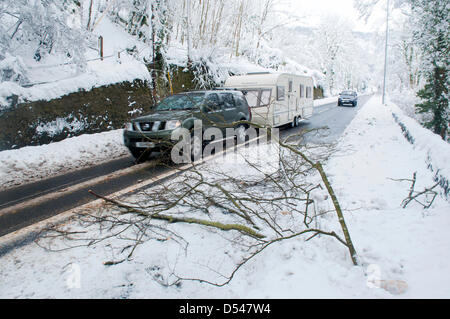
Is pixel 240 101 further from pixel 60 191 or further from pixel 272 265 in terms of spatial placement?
pixel 272 265

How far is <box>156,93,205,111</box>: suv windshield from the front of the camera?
26.7 ft

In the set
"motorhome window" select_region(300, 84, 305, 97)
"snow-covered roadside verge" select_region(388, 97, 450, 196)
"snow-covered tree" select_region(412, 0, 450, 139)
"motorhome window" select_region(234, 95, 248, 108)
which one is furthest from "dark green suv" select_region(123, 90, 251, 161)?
"snow-covered tree" select_region(412, 0, 450, 139)

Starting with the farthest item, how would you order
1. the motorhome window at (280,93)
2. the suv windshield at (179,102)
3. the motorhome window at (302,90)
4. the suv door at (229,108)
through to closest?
the motorhome window at (302,90)
the motorhome window at (280,93)
the suv door at (229,108)
the suv windshield at (179,102)

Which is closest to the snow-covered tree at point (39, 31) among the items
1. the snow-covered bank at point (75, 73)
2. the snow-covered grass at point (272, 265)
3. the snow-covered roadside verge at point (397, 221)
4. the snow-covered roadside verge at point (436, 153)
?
the snow-covered bank at point (75, 73)

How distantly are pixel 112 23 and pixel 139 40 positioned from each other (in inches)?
175

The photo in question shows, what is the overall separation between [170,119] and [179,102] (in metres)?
1.36

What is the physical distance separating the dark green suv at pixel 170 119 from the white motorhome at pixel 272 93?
1.98 metres

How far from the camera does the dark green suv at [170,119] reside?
23.3 ft

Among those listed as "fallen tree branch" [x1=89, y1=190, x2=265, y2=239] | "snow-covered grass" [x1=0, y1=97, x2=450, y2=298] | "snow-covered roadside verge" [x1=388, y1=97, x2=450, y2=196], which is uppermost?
"snow-covered roadside verge" [x1=388, y1=97, x2=450, y2=196]

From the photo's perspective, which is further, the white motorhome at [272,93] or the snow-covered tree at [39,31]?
the white motorhome at [272,93]

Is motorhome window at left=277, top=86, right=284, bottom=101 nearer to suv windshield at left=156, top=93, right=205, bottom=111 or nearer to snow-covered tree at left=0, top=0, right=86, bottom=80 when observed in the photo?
suv windshield at left=156, top=93, right=205, bottom=111

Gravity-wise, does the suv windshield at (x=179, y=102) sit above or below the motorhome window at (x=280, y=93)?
below

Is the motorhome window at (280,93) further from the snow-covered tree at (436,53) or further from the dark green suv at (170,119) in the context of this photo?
the snow-covered tree at (436,53)

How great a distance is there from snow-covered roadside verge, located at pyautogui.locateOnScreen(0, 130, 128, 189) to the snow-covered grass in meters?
4.08
